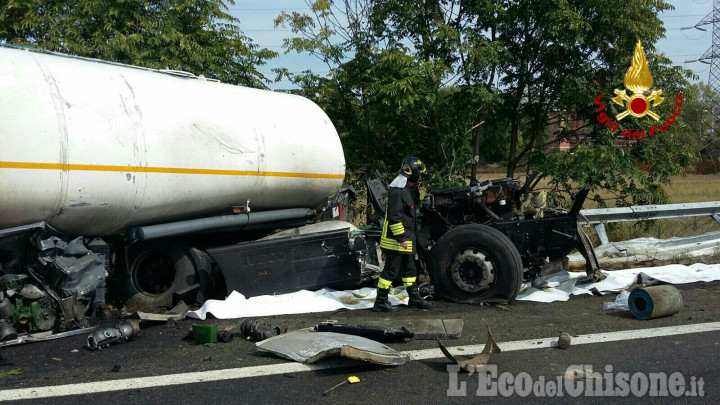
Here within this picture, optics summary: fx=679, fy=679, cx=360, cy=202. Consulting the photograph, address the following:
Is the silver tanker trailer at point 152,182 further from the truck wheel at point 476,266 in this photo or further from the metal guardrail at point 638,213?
the metal guardrail at point 638,213

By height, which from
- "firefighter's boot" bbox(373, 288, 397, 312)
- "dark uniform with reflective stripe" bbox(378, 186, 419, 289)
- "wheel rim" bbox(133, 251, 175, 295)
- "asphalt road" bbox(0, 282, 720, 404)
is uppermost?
"dark uniform with reflective stripe" bbox(378, 186, 419, 289)

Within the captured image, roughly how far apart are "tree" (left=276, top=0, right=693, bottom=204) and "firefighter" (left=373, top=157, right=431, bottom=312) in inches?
139

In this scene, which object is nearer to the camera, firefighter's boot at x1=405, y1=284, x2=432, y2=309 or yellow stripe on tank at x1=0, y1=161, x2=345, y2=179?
yellow stripe on tank at x1=0, y1=161, x2=345, y2=179

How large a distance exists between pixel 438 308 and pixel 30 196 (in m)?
4.01

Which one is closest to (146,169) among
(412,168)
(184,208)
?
(184,208)

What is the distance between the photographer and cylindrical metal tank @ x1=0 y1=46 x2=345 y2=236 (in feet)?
19.0

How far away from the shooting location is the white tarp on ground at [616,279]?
Result: 7.43m

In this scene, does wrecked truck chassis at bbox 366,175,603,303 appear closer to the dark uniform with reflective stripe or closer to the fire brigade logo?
the dark uniform with reflective stripe

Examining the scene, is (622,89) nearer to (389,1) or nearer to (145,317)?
(389,1)

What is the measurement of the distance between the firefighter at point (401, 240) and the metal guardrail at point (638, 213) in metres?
3.06

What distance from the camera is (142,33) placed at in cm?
1142

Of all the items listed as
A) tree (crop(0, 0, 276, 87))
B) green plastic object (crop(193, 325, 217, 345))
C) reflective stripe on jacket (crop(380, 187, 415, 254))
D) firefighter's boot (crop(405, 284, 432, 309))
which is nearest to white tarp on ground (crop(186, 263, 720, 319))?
firefighter's boot (crop(405, 284, 432, 309))

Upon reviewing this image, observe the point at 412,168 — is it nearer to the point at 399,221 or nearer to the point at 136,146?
the point at 399,221

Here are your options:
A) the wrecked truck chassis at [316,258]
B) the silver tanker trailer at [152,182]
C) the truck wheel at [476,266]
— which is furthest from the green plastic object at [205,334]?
the truck wheel at [476,266]
